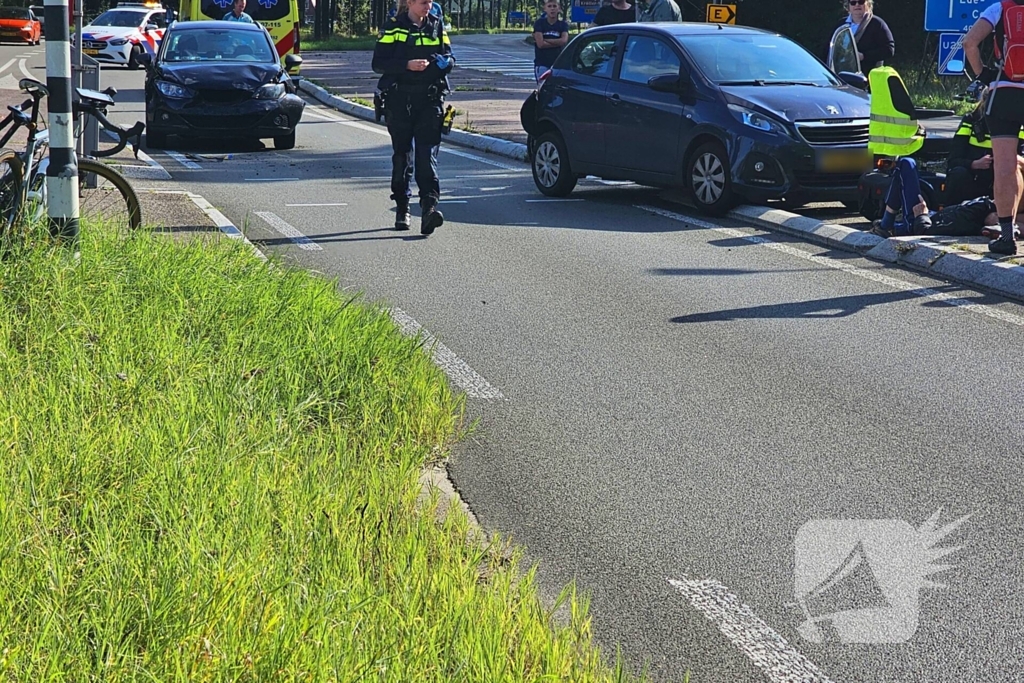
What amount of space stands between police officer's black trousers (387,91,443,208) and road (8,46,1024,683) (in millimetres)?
437

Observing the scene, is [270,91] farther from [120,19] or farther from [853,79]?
[120,19]

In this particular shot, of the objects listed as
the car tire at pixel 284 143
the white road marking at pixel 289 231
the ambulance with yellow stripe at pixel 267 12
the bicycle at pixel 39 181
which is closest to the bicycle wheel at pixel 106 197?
the bicycle at pixel 39 181

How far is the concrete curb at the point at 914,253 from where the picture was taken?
30.4 ft

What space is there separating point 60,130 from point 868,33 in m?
11.3

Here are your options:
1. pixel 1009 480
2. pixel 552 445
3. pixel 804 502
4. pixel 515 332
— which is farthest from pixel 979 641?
pixel 515 332

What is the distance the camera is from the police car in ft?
138

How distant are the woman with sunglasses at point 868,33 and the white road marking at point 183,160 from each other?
7.65m

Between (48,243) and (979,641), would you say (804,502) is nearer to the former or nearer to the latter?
(979,641)

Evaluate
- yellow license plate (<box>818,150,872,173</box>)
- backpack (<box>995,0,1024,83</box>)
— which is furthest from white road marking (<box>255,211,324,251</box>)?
backpack (<box>995,0,1024,83</box>)

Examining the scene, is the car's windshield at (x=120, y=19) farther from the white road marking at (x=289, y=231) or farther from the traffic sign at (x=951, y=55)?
the white road marking at (x=289, y=231)

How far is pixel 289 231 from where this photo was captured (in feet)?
38.6

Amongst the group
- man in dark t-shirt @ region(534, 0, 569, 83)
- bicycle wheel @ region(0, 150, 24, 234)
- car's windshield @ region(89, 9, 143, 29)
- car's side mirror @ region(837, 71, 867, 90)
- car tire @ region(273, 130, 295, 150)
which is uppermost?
car's windshield @ region(89, 9, 143, 29)

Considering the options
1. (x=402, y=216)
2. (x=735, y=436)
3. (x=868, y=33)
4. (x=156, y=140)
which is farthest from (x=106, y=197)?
(x=156, y=140)

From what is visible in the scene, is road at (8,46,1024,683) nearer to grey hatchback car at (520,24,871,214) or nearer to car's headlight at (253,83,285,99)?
grey hatchback car at (520,24,871,214)
